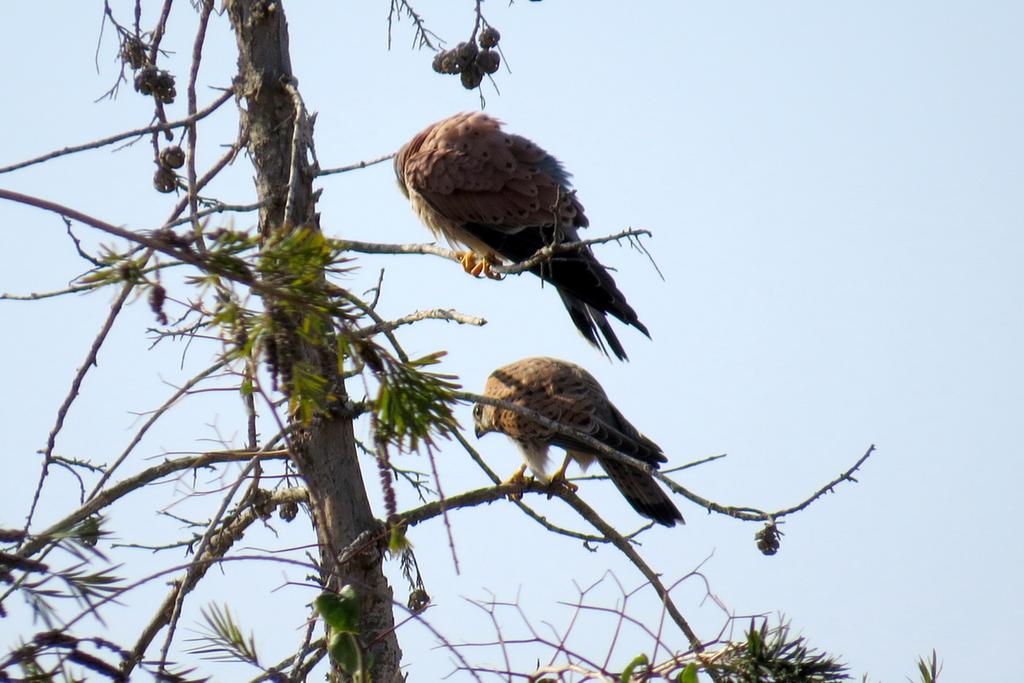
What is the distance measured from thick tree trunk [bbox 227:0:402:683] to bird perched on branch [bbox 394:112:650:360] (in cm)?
165

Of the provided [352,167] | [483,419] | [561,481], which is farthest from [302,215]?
[483,419]

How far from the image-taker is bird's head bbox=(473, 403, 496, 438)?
213 inches

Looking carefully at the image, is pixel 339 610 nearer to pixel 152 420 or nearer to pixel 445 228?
pixel 152 420

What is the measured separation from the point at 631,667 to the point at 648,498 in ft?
9.56

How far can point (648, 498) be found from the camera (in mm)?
4762

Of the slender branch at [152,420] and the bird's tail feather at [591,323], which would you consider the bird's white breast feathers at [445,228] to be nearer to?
the bird's tail feather at [591,323]

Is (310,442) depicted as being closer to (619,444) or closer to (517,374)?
(619,444)

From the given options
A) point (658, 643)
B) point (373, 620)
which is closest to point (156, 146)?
point (373, 620)

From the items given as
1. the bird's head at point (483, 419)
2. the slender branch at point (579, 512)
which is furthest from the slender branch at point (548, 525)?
the bird's head at point (483, 419)

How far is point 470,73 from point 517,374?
209cm

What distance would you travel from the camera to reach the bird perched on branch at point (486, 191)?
16.6 feet

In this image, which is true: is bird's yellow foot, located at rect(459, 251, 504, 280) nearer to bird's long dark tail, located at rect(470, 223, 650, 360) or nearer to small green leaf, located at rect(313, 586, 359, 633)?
bird's long dark tail, located at rect(470, 223, 650, 360)

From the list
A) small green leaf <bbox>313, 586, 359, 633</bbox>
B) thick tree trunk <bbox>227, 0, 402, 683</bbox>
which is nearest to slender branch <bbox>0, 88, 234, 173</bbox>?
thick tree trunk <bbox>227, 0, 402, 683</bbox>

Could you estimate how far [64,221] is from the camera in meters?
3.09
